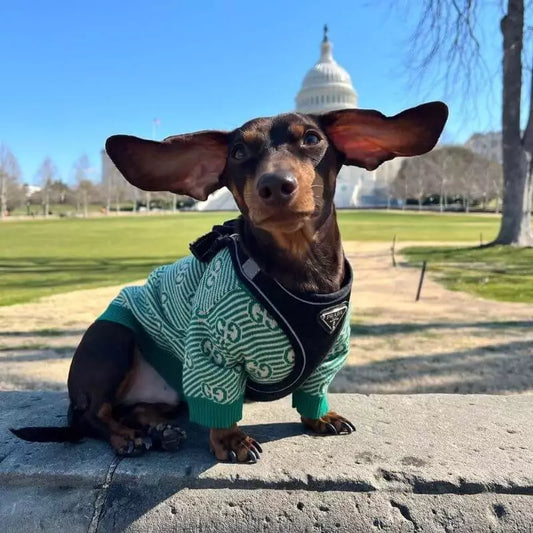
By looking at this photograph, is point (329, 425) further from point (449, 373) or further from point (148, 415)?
point (449, 373)

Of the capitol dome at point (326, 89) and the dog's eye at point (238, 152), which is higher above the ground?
the capitol dome at point (326, 89)

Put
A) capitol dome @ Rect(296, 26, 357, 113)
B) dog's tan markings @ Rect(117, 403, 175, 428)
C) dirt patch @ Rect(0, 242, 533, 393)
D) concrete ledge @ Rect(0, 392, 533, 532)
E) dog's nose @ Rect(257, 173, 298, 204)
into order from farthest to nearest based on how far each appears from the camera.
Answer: capitol dome @ Rect(296, 26, 357, 113) < dirt patch @ Rect(0, 242, 533, 393) < dog's tan markings @ Rect(117, 403, 175, 428) < concrete ledge @ Rect(0, 392, 533, 532) < dog's nose @ Rect(257, 173, 298, 204)

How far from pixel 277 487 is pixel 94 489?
0.67 meters

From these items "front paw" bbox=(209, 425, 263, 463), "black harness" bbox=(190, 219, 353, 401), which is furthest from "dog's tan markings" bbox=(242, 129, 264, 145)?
"front paw" bbox=(209, 425, 263, 463)

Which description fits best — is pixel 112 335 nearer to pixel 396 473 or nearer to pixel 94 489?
pixel 94 489

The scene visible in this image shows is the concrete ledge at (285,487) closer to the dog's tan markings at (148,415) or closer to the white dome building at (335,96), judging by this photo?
the dog's tan markings at (148,415)

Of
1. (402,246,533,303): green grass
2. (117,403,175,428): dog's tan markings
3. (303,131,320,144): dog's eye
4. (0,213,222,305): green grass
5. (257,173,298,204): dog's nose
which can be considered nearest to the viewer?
(257,173,298,204): dog's nose

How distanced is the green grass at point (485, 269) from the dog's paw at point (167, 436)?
643 centimetres

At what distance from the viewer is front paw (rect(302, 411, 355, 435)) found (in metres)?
2.33

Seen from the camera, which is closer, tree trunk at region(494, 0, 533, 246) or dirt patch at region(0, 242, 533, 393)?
dirt patch at region(0, 242, 533, 393)

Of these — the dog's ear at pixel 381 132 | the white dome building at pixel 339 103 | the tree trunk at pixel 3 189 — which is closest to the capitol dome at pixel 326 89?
the white dome building at pixel 339 103

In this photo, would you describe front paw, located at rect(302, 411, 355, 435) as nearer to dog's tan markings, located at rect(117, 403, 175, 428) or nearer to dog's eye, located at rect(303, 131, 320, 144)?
dog's tan markings, located at rect(117, 403, 175, 428)

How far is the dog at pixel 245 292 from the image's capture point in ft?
6.02

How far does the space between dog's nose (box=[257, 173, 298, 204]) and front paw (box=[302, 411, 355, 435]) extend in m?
1.09
